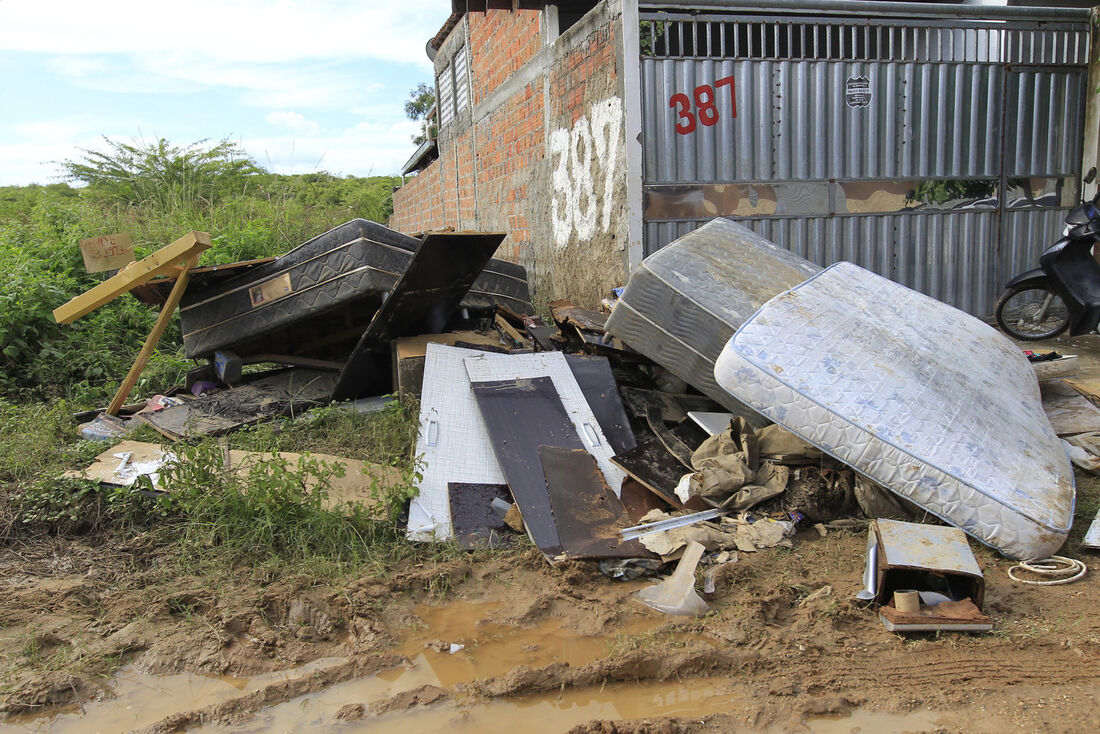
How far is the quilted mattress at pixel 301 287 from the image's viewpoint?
14.9ft

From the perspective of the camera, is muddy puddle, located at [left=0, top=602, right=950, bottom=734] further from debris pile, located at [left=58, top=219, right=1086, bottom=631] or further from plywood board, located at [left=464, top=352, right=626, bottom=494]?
plywood board, located at [left=464, top=352, right=626, bottom=494]

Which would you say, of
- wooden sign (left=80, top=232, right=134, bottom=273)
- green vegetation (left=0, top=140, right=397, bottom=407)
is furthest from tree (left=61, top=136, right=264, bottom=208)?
wooden sign (left=80, top=232, right=134, bottom=273)

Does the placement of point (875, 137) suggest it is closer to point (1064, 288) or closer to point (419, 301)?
point (1064, 288)

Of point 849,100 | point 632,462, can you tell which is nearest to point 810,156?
point 849,100

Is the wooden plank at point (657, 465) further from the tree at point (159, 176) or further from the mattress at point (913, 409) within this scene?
the tree at point (159, 176)

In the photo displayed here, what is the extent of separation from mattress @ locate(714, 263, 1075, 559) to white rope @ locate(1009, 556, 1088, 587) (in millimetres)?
43

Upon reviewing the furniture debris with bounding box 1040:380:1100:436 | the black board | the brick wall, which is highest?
the brick wall

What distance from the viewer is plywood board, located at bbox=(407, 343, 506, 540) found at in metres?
3.23

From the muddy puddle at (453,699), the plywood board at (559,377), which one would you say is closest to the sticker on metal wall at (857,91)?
the plywood board at (559,377)

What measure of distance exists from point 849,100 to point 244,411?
17.3 ft

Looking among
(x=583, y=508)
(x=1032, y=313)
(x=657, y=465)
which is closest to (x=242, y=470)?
(x=583, y=508)

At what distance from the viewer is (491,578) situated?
113 inches

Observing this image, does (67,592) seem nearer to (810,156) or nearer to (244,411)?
(244,411)

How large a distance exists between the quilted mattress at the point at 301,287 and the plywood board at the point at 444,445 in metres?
0.71
